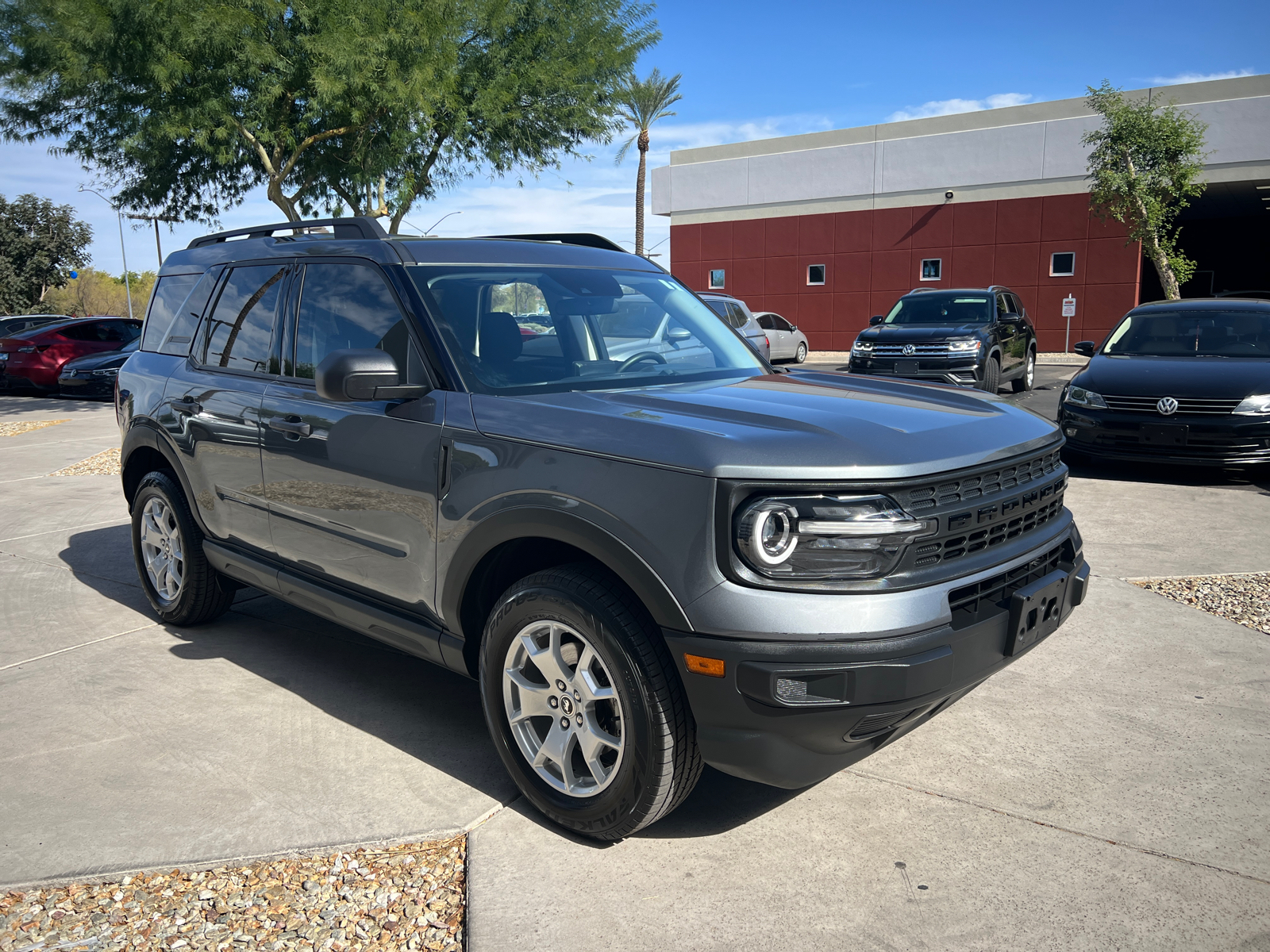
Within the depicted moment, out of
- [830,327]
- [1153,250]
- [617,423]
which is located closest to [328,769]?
[617,423]

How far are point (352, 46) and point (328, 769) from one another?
41.6 feet

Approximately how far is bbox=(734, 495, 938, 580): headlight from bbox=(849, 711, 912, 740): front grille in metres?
0.38

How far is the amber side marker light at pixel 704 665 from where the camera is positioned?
260cm

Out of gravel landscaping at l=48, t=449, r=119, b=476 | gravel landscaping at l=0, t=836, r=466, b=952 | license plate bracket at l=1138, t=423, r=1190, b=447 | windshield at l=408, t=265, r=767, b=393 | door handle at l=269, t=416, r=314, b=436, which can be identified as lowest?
gravel landscaping at l=0, t=836, r=466, b=952

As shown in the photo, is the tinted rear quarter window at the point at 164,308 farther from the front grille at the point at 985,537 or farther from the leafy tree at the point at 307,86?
the leafy tree at the point at 307,86

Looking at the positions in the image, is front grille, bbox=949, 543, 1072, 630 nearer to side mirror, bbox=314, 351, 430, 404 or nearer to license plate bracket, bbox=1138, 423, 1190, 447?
side mirror, bbox=314, 351, 430, 404

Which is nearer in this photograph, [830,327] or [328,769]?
[328,769]

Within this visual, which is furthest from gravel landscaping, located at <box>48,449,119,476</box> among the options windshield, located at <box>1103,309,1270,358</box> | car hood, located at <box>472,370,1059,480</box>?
windshield, located at <box>1103,309,1270,358</box>

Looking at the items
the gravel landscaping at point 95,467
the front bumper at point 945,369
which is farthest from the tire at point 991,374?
the gravel landscaping at point 95,467

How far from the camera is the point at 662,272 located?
4.73 meters

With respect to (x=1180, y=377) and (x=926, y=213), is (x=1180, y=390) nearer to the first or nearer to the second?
(x=1180, y=377)

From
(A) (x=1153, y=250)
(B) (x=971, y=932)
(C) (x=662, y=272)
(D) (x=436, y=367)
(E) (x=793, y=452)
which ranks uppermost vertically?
(A) (x=1153, y=250)

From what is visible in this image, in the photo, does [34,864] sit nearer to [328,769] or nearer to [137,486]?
[328,769]

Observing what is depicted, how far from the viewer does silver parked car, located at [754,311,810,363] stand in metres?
23.8
